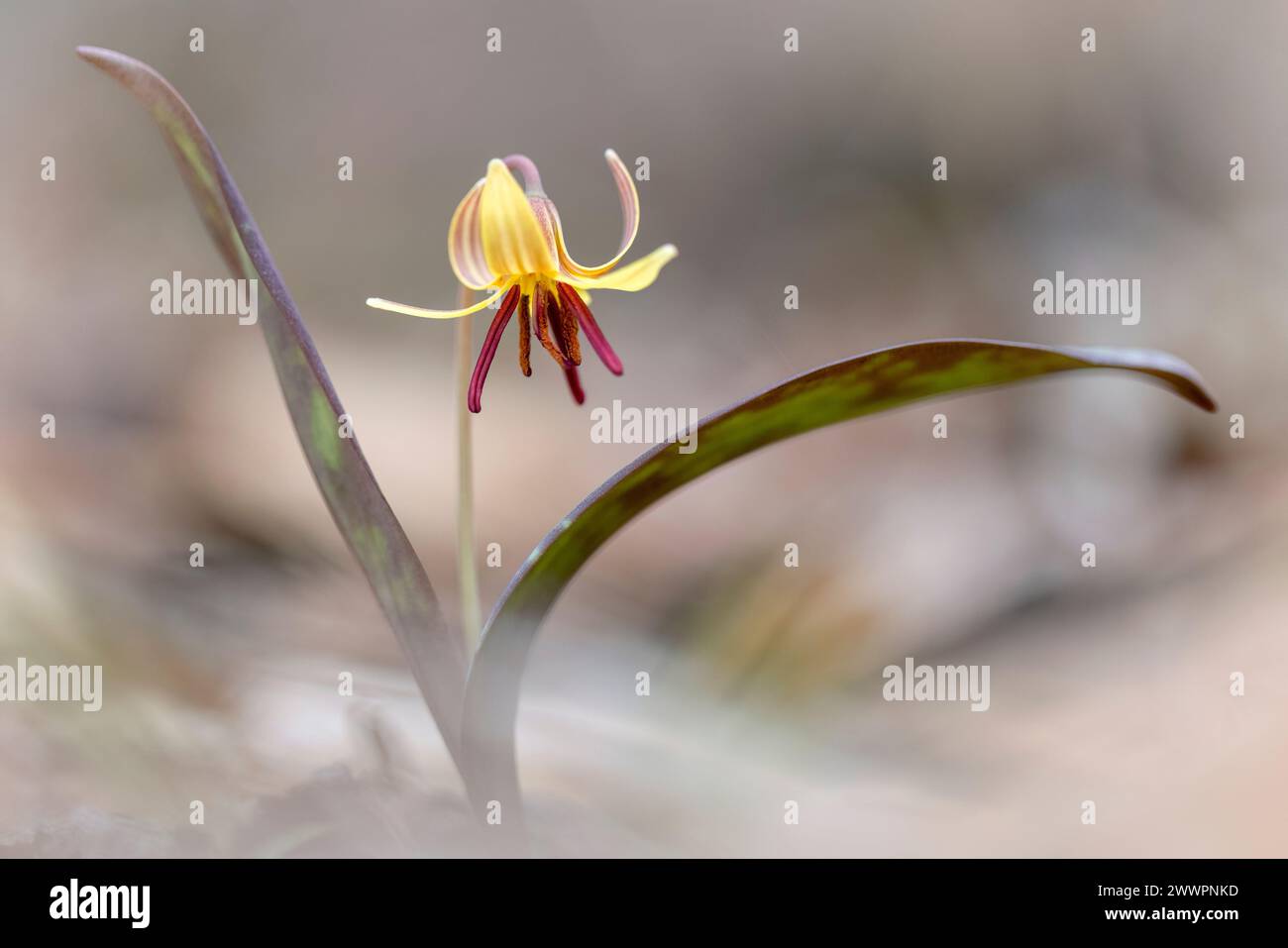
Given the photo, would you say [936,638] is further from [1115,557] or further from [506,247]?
[506,247]

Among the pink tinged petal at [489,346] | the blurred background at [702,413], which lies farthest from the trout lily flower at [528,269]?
the blurred background at [702,413]

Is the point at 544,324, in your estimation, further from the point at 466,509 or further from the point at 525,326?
the point at 466,509

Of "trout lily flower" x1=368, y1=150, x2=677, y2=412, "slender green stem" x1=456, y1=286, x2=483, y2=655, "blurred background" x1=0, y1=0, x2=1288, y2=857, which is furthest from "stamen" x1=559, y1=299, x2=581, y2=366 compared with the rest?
"blurred background" x1=0, y1=0, x2=1288, y2=857

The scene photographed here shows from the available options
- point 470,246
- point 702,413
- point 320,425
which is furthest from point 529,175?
point 702,413

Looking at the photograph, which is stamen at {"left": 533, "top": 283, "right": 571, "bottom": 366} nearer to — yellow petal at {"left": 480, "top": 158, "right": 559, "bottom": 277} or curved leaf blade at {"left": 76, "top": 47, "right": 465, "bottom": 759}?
yellow petal at {"left": 480, "top": 158, "right": 559, "bottom": 277}

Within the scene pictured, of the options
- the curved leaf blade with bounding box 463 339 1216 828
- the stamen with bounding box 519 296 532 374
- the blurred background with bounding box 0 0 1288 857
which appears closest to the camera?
the curved leaf blade with bounding box 463 339 1216 828

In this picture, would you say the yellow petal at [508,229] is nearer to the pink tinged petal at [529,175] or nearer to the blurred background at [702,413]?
the pink tinged petal at [529,175]
